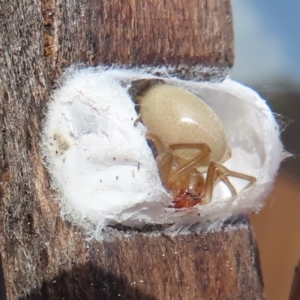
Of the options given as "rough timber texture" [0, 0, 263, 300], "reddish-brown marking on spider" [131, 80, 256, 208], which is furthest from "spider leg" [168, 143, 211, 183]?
"rough timber texture" [0, 0, 263, 300]

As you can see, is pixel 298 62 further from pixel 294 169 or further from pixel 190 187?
pixel 190 187

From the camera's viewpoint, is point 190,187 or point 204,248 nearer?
point 204,248

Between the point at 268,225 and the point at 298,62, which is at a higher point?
the point at 298,62

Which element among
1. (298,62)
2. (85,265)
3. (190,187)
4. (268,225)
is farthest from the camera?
(298,62)

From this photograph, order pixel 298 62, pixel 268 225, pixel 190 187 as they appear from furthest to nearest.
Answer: pixel 298 62, pixel 268 225, pixel 190 187

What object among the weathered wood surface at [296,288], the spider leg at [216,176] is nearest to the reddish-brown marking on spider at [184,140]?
the spider leg at [216,176]

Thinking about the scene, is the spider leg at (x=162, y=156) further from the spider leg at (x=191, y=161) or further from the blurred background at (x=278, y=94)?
the blurred background at (x=278, y=94)

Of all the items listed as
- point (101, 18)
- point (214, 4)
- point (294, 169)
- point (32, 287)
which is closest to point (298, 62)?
point (294, 169)
